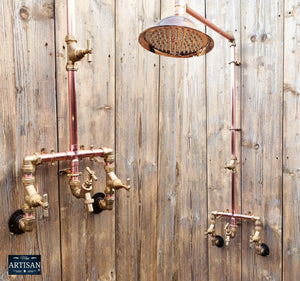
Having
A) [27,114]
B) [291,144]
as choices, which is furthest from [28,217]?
[291,144]

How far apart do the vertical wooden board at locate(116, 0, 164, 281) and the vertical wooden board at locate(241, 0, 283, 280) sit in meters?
0.40

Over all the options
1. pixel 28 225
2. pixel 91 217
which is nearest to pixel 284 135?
pixel 91 217

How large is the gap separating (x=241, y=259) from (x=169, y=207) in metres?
0.39

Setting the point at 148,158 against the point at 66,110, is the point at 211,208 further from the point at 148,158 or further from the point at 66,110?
the point at 66,110

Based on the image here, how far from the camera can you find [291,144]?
3.49 ft

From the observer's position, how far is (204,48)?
0.87 metres

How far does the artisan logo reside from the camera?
829 mm

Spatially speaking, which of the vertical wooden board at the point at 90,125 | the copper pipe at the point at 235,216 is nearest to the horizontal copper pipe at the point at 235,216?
the copper pipe at the point at 235,216

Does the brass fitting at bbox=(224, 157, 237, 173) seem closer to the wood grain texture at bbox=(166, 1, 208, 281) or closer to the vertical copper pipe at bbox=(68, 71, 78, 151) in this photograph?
the wood grain texture at bbox=(166, 1, 208, 281)

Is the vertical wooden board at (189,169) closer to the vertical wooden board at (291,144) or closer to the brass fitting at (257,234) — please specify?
the brass fitting at (257,234)

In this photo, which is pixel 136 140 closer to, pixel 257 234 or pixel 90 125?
pixel 90 125

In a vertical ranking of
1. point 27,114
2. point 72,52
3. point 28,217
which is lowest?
point 28,217

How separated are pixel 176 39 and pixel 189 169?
63cm

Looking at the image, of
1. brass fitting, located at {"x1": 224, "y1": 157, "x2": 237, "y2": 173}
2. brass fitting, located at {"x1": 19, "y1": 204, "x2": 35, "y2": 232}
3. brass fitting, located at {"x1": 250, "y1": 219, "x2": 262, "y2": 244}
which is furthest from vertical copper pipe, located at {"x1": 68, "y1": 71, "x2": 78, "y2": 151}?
brass fitting, located at {"x1": 250, "y1": 219, "x2": 262, "y2": 244}
